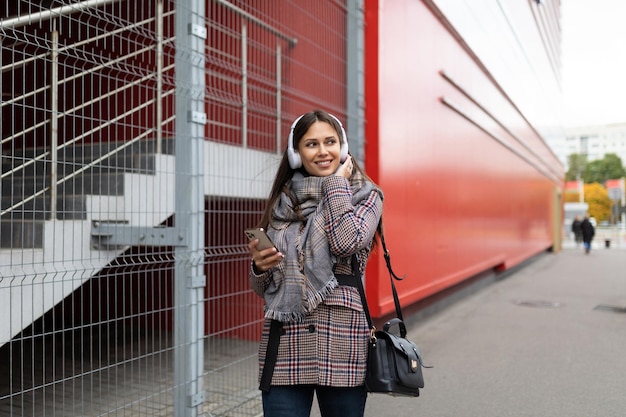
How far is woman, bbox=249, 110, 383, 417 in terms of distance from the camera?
2.15 m

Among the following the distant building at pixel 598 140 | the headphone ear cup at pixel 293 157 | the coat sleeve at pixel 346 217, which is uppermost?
the distant building at pixel 598 140

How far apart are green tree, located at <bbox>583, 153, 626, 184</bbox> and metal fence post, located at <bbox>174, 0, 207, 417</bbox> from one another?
10926 cm

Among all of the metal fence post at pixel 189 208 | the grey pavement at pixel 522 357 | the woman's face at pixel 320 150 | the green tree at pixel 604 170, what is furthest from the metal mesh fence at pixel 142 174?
the green tree at pixel 604 170

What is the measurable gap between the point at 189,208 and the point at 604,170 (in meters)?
113

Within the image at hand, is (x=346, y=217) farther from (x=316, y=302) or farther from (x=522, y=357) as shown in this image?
(x=522, y=357)

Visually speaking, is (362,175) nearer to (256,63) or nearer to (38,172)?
(38,172)

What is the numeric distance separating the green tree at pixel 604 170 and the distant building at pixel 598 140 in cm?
2598

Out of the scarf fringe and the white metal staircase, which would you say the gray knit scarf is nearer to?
the scarf fringe

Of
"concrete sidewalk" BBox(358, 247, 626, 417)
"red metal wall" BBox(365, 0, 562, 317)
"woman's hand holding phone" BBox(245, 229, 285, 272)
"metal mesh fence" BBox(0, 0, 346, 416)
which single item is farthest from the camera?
"red metal wall" BBox(365, 0, 562, 317)

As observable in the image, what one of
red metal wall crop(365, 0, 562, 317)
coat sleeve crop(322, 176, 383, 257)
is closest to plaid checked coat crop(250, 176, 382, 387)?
coat sleeve crop(322, 176, 383, 257)

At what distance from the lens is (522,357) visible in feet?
20.5

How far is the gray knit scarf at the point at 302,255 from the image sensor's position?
7.06ft

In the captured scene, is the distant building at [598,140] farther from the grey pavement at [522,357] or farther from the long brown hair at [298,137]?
the long brown hair at [298,137]

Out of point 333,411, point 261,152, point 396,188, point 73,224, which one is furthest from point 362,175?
point 396,188
